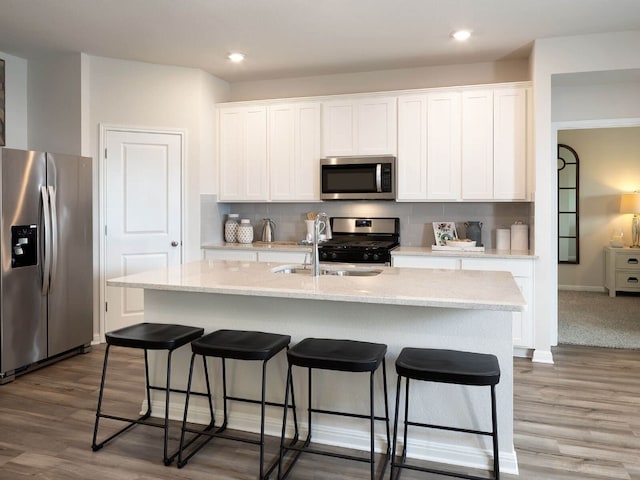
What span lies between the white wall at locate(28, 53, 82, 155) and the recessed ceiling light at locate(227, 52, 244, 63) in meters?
1.35

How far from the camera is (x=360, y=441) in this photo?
2.62 meters

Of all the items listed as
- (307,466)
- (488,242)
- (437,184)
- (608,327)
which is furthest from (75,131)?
(608,327)

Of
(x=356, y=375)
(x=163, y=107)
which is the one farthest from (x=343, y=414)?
(x=163, y=107)

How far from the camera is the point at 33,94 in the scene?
4746 mm

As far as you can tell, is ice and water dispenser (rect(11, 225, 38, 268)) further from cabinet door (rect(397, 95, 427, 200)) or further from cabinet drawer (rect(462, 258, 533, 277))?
cabinet drawer (rect(462, 258, 533, 277))

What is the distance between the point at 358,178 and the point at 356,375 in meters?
2.52

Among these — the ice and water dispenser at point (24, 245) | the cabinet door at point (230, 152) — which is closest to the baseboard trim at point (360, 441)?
the ice and water dispenser at point (24, 245)

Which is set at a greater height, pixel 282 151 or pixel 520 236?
pixel 282 151

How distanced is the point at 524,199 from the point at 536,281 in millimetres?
731

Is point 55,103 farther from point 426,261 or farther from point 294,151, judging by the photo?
point 426,261

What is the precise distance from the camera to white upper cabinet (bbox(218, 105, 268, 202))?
5.09m

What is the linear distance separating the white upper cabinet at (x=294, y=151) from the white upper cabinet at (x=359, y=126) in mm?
124

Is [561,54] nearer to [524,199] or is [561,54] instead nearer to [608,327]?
[524,199]

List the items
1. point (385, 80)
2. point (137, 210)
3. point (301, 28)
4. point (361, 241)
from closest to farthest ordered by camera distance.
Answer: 1. point (301, 28)
2. point (137, 210)
3. point (361, 241)
4. point (385, 80)
